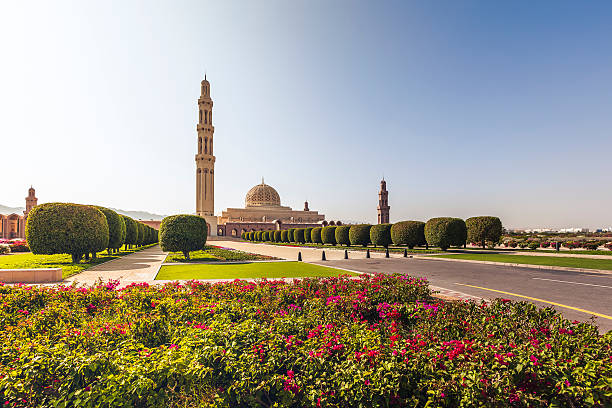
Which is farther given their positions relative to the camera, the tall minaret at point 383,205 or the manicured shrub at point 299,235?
the tall minaret at point 383,205

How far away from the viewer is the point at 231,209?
318 feet

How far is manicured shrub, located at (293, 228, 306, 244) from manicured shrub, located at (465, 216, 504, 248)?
25438 mm

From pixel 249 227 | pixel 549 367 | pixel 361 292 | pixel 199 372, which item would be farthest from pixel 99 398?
pixel 249 227

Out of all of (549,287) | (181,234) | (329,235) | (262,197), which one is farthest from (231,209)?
(549,287)

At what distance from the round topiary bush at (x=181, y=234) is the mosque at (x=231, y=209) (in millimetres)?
45325

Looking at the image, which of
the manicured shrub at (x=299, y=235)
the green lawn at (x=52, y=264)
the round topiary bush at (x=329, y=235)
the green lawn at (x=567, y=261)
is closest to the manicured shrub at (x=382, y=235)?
the round topiary bush at (x=329, y=235)

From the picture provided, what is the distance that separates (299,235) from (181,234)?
100.0 ft

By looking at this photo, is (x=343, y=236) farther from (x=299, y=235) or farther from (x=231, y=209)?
(x=231, y=209)

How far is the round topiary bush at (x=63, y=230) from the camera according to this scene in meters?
17.4

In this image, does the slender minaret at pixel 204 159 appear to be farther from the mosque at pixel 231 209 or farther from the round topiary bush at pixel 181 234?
the round topiary bush at pixel 181 234

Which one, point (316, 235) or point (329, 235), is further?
point (316, 235)

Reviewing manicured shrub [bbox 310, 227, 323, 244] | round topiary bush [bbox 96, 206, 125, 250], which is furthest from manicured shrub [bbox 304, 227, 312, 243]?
round topiary bush [bbox 96, 206, 125, 250]

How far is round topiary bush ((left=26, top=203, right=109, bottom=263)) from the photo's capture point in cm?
1741

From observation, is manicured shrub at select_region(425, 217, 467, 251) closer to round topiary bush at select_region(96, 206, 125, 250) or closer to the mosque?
round topiary bush at select_region(96, 206, 125, 250)
